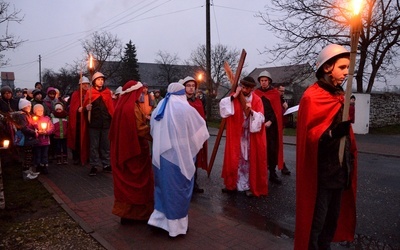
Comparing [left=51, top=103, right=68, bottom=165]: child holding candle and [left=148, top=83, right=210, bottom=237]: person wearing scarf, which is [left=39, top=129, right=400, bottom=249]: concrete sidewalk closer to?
[left=148, top=83, right=210, bottom=237]: person wearing scarf

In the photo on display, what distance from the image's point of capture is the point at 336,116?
279 cm

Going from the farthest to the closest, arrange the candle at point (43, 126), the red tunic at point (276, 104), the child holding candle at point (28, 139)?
the candle at point (43, 126), the child holding candle at point (28, 139), the red tunic at point (276, 104)

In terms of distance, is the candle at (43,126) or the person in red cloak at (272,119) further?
the candle at (43,126)

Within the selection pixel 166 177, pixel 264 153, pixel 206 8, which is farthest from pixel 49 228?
pixel 206 8

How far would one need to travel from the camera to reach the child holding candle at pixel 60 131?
8398 mm

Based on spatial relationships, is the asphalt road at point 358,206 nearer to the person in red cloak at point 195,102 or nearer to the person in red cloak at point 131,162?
the person in red cloak at point 195,102

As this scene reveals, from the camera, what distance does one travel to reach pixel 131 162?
4.28 m

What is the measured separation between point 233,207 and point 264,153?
3.55 feet

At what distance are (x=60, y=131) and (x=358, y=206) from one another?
22.9 ft

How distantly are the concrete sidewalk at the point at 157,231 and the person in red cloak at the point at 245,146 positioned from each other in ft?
1.88

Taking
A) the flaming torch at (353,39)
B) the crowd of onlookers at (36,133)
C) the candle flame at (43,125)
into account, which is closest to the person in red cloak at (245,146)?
the flaming torch at (353,39)

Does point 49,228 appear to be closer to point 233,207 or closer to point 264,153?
point 233,207

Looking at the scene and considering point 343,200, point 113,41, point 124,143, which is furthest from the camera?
point 113,41

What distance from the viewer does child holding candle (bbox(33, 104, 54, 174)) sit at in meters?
7.06
